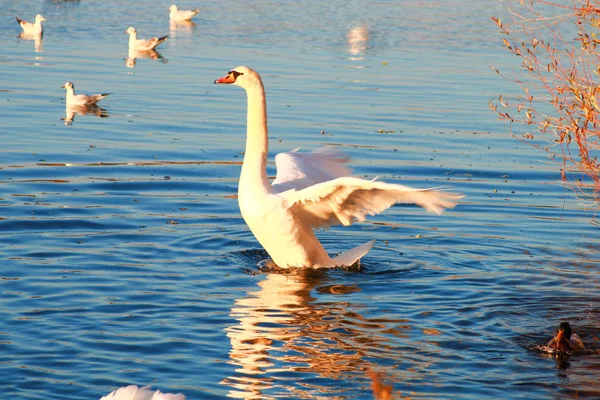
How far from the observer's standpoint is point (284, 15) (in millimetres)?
34000

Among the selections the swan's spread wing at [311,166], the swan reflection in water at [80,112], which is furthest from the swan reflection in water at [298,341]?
the swan reflection in water at [80,112]

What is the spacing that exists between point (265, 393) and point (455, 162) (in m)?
8.56

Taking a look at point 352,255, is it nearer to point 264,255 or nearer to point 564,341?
point 264,255

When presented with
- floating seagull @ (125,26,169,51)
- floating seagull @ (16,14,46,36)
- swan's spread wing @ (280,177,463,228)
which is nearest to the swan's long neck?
swan's spread wing @ (280,177,463,228)

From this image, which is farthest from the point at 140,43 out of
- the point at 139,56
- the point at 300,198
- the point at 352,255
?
the point at 300,198

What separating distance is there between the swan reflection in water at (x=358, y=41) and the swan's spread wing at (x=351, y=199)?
16.3 metres

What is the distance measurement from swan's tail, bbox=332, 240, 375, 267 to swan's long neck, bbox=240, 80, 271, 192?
0.99m

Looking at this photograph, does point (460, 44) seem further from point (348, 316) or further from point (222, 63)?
point (348, 316)

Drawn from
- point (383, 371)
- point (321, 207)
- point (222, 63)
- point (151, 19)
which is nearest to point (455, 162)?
point (321, 207)

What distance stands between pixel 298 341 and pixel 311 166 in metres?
3.53

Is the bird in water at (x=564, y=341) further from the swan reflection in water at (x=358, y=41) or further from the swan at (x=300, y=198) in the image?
the swan reflection in water at (x=358, y=41)

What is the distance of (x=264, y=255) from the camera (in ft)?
34.8

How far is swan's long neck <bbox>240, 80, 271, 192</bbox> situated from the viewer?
9.64 metres

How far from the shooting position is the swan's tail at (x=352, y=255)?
973 cm
